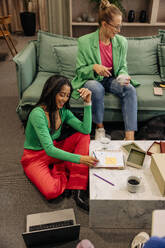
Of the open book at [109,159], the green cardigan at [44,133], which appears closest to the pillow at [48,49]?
the green cardigan at [44,133]

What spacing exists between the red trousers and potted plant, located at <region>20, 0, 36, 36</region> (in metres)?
4.46

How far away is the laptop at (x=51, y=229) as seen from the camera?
51.1 inches

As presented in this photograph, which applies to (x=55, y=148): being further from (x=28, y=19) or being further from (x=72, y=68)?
(x=28, y=19)

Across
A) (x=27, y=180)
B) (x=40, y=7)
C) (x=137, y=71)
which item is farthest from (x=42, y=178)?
(x=40, y=7)

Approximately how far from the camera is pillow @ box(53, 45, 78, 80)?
2514mm

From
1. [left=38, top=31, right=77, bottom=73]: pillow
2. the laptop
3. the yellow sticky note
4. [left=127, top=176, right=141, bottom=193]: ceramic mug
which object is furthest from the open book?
[left=38, top=31, right=77, bottom=73]: pillow

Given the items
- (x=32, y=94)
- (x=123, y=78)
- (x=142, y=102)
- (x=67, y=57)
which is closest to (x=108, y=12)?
(x=123, y=78)

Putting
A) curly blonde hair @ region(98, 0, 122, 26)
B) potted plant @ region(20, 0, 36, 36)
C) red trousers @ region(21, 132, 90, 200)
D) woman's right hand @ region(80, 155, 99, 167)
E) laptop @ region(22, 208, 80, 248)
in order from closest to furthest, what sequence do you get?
laptop @ region(22, 208, 80, 248) < woman's right hand @ region(80, 155, 99, 167) < red trousers @ region(21, 132, 90, 200) < curly blonde hair @ region(98, 0, 122, 26) < potted plant @ region(20, 0, 36, 36)

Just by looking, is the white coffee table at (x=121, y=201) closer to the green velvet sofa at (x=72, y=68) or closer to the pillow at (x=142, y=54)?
the green velvet sofa at (x=72, y=68)

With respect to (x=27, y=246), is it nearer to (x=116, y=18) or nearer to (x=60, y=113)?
(x=60, y=113)

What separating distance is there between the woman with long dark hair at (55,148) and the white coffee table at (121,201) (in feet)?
0.46

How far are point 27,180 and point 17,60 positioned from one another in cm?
110

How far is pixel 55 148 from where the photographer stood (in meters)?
1.59

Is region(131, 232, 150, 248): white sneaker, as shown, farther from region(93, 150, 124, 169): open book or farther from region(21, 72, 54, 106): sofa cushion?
region(21, 72, 54, 106): sofa cushion
